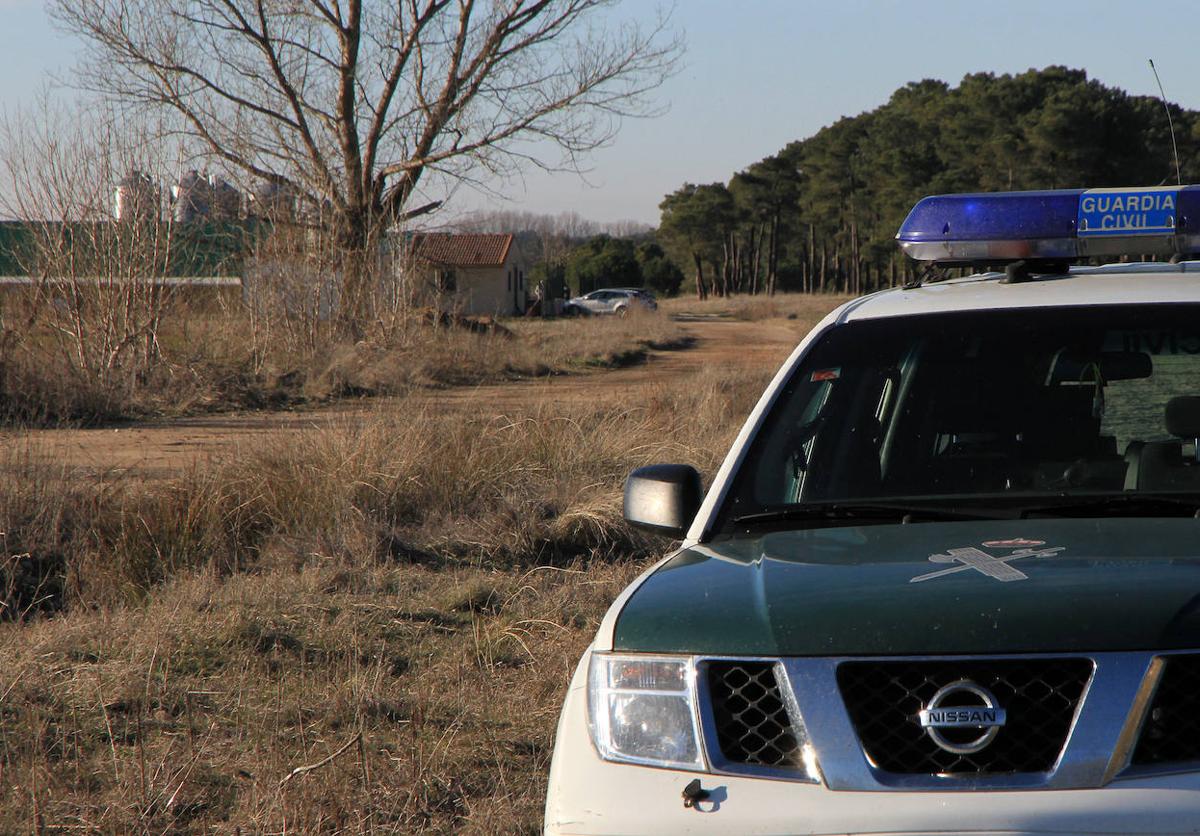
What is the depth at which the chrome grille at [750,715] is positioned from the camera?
2.27m

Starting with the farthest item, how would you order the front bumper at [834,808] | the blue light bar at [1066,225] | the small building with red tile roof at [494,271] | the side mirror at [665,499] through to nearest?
the small building with red tile roof at [494,271]
the blue light bar at [1066,225]
the side mirror at [665,499]
the front bumper at [834,808]

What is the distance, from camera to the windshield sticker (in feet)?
8.02

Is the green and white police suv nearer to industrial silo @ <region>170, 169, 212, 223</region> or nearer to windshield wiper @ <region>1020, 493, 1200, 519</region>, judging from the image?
windshield wiper @ <region>1020, 493, 1200, 519</region>

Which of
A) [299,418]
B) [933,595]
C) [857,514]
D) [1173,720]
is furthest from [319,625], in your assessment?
[299,418]

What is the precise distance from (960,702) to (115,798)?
2578mm

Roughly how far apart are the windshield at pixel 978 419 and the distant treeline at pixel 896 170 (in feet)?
48.3

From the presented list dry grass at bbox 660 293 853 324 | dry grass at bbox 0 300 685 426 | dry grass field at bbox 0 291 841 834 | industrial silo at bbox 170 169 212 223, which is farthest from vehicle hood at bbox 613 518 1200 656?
dry grass at bbox 660 293 853 324

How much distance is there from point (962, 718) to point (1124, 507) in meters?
1.01

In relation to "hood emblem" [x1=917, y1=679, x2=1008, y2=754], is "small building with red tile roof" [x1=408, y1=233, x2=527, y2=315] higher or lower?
higher

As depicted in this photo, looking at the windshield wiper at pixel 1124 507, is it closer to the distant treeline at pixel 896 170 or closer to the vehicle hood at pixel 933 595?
the vehicle hood at pixel 933 595

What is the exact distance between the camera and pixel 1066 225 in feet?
12.0

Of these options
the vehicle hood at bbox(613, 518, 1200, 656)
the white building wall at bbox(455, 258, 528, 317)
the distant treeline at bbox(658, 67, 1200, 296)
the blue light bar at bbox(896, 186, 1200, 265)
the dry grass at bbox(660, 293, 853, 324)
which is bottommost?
the vehicle hood at bbox(613, 518, 1200, 656)

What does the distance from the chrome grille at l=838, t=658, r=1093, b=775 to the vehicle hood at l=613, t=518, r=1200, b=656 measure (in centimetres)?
4

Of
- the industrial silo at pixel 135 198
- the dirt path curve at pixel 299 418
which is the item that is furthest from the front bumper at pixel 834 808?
the industrial silo at pixel 135 198
